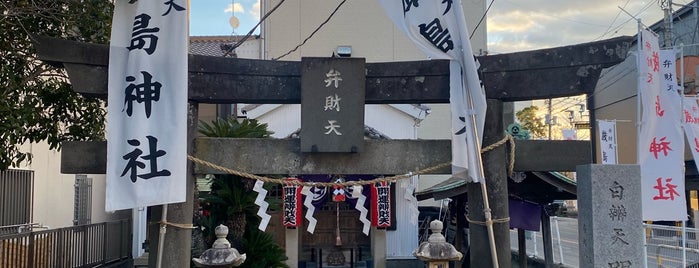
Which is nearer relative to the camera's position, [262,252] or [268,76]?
[268,76]

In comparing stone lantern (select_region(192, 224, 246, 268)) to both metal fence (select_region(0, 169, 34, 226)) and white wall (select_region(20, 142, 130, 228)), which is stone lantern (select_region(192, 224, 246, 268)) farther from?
white wall (select_region(20, 142, 130, 228))

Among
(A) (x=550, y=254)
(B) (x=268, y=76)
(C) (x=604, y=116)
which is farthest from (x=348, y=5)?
(B) (x=268, y=76)

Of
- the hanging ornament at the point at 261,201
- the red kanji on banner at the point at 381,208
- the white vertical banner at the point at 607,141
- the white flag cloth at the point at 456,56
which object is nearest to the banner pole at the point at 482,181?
the white flag cloth at the point at 456,56

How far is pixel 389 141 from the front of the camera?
693 cm

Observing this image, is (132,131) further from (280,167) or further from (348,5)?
(348,5)

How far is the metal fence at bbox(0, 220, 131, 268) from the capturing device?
34.4 feet

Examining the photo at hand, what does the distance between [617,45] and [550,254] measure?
6.34 m

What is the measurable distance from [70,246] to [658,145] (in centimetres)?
1236

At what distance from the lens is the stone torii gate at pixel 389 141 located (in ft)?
22.1

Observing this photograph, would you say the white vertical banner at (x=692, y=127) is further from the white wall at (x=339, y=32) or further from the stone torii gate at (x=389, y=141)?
the white wall at (x=339, y=32)

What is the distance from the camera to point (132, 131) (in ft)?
20.1

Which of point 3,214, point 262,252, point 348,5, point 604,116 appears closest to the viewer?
point 262,252

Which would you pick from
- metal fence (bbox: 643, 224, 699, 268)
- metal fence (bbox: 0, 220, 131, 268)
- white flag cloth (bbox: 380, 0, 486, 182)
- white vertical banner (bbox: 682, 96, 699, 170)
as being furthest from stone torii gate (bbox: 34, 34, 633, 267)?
white vertical banner (bbox: 682, 96, 699, 170)

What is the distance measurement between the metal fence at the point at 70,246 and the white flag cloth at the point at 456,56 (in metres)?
8.00
